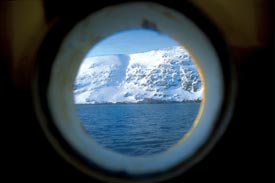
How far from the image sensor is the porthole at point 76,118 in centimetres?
182

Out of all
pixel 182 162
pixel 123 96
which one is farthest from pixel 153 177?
pixel 123 96

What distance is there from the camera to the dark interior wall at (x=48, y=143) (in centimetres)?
175

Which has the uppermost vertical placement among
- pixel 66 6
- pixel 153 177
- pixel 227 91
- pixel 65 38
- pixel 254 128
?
pixel 66 6

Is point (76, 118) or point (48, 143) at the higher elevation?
point (76, 118)

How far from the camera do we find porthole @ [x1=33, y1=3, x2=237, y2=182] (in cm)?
182

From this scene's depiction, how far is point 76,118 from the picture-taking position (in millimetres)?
2299

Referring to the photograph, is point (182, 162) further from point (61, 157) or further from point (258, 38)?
point (258, 38)

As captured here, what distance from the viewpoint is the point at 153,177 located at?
187 centimetres

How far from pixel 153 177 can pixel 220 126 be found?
0.49 m

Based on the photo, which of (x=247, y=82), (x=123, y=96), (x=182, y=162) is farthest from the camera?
(x=123, y=96)

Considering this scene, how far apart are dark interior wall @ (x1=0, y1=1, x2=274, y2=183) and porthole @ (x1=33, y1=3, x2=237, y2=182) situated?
0.06 m

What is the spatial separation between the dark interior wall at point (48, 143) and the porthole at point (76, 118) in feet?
0.19

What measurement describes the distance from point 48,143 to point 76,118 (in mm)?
537

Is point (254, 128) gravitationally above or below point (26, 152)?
above
